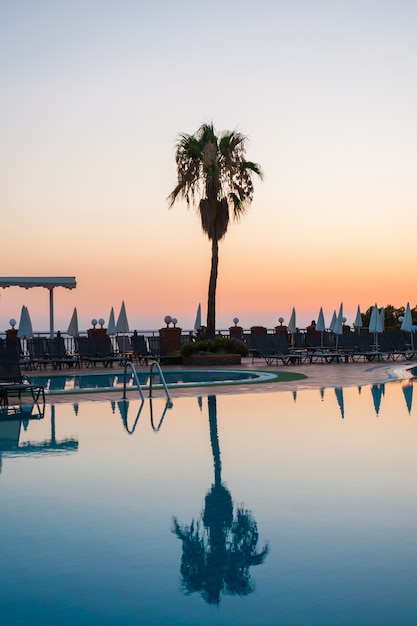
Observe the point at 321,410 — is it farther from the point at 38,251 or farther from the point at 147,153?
the point at 38,251

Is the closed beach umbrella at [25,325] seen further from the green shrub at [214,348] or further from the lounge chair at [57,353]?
the green shrub at [214,348]

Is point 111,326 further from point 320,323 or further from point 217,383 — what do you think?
point 217,383

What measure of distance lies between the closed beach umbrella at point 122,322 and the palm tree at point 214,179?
9.83 feet

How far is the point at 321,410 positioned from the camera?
11.2m

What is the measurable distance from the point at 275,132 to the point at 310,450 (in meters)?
16.9

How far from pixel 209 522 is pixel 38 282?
15991 mm

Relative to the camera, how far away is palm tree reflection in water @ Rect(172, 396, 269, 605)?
4105 mm

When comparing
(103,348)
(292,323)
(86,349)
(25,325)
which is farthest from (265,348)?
(25,325)

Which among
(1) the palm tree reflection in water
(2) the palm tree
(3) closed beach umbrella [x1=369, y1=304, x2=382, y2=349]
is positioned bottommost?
(1) the palm tree reflection in water

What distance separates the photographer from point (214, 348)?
22031 millimetres

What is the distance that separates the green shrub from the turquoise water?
1177cm

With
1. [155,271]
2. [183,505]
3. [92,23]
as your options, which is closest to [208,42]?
[92,23]

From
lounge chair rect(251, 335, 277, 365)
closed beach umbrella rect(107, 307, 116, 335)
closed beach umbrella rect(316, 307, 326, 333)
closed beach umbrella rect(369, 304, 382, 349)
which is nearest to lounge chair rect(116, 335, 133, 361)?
closed beach umbrella rect(107, 307, 116, 335)

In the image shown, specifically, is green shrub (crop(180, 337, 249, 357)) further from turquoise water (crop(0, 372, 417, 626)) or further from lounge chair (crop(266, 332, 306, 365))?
turquoise water (crop(0, 372, 417, 626))
